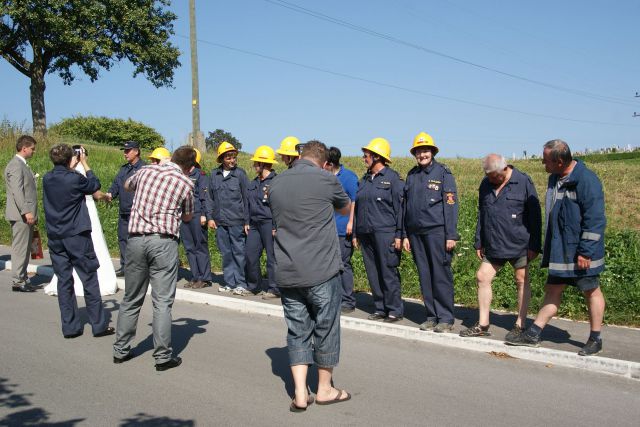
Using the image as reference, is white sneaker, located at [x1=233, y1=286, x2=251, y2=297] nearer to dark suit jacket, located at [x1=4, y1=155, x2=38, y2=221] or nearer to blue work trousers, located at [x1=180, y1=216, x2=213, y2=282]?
blue work trousers, located at [x1=180, y1=216, x2=213, y2=282]

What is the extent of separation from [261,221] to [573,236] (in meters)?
4.31

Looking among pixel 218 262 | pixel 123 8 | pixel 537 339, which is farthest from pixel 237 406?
pixel 123 8

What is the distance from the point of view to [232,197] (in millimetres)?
9164

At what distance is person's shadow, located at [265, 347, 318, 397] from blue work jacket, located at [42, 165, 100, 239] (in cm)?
248

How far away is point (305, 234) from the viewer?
4711 millimetres

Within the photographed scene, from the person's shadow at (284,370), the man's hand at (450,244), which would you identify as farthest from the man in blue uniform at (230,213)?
the man's hand at (450,244)

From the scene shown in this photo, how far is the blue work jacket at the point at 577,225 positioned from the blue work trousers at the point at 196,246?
5.32 metres

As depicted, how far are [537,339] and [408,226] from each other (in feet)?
5.88

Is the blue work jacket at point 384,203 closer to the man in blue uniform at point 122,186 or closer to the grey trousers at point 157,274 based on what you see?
the grey trousers at point 157,274

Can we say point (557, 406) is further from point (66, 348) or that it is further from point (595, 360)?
Answer: point (66, 348)

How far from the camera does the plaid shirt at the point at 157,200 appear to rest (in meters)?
5.69

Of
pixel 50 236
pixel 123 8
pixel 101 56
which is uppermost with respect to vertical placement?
pixel 123 8

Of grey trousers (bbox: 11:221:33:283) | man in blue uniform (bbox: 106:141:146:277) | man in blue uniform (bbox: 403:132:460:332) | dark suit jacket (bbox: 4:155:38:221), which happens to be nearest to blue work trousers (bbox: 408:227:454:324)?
man in blue uniform (bbox: 403:132:460:332)

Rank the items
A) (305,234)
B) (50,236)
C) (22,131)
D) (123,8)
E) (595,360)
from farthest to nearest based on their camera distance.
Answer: (123,8), (22,131), (50,236), (595,360), (305,234)
